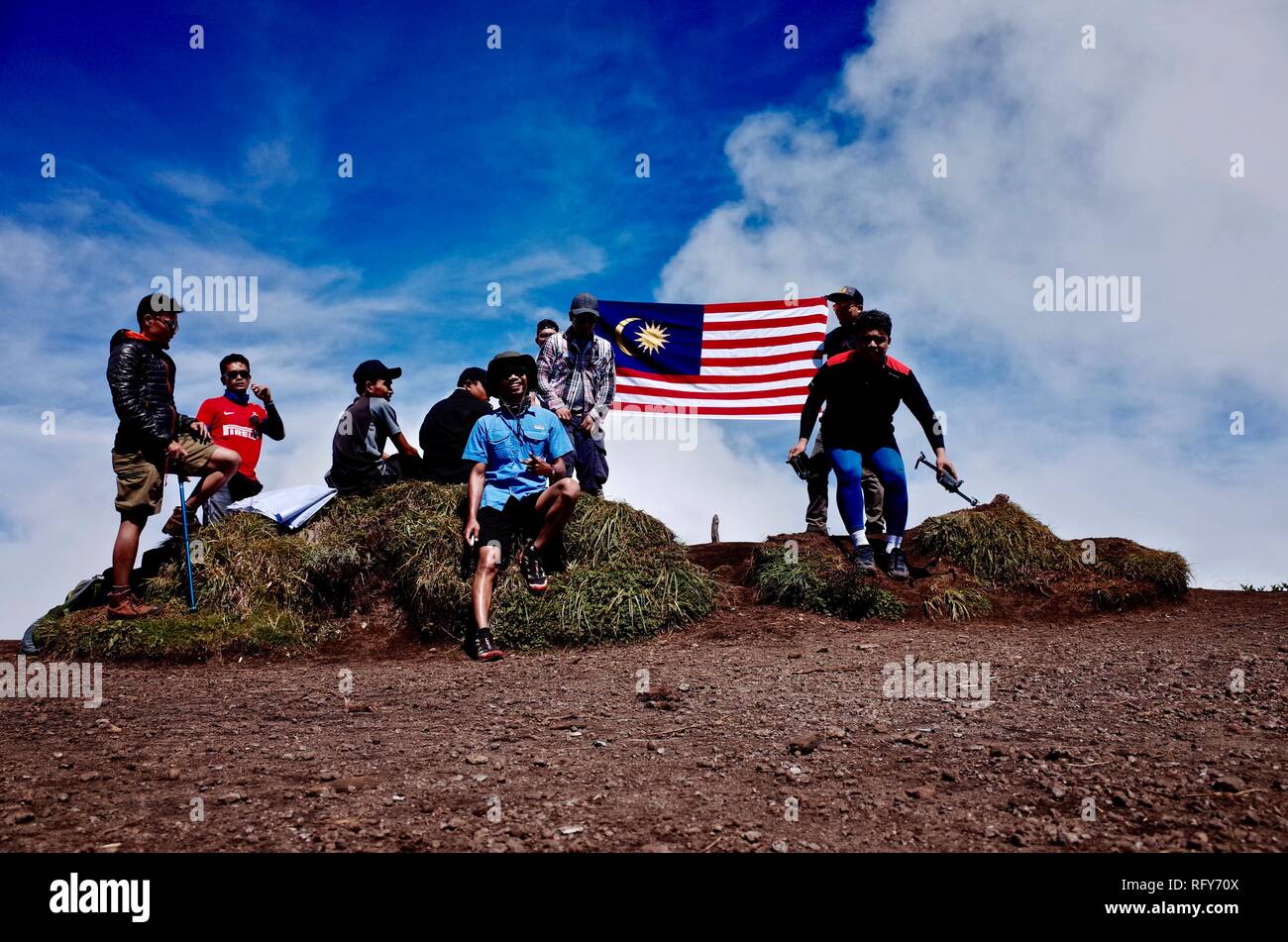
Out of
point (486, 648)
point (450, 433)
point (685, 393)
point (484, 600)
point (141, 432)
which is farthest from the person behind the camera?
point (685, 393)

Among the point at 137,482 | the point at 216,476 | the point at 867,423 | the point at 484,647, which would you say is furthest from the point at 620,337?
the point at 137,482

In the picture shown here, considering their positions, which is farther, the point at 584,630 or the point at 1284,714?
the point at 584,630

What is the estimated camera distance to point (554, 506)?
7090 mm

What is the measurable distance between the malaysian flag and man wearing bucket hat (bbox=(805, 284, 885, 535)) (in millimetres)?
2388

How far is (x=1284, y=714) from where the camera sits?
4.15 m

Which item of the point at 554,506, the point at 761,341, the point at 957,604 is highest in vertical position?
the point at 761,341

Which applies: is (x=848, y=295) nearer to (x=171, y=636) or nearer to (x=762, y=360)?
(x=762, y=360)

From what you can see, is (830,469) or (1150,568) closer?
(1150,568)

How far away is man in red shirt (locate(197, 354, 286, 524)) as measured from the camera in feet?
27.0

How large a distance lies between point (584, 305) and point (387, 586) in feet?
11.0

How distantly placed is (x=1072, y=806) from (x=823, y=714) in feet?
4.91
